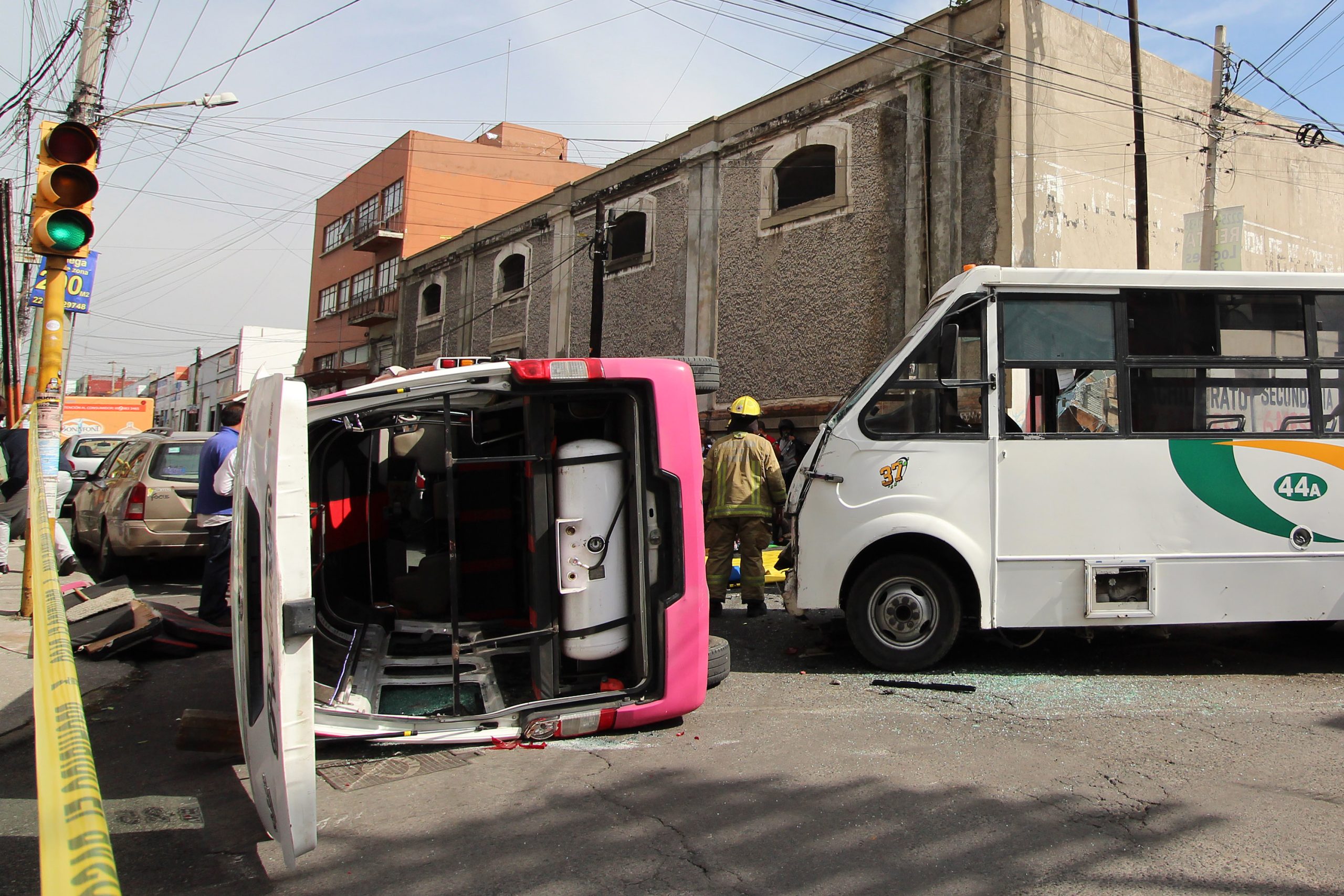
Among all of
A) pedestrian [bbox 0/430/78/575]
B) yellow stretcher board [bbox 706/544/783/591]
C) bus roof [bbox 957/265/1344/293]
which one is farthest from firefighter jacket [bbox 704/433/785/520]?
pedestrian [bbox 0/430/78/575]

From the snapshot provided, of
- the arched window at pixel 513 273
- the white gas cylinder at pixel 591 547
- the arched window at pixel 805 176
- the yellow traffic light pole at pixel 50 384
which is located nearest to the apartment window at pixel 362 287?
the arched window at pixel 513 273

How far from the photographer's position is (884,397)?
19.1ft

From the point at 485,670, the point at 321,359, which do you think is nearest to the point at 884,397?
the point at 485,670

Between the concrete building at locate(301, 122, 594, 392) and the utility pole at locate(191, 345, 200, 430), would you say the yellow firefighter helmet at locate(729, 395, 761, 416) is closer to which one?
the concrete building at locate(301, 122, 594, 392)

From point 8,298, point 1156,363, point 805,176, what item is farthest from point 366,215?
point 1156,363

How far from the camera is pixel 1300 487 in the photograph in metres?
5.80

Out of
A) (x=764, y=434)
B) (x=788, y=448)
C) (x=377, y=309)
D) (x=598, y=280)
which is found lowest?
(x=788, y=448)

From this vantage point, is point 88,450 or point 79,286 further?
point 88,450

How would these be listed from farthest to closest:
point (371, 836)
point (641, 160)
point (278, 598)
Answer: point (641, 160) → point (371, 836) → point (278, 598)

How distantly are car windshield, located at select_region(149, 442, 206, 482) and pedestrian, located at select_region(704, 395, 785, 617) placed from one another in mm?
5692

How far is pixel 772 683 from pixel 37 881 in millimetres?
3906

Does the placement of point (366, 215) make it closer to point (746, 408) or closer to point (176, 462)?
point (176, 462)

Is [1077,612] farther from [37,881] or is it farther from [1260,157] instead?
[1260,157]

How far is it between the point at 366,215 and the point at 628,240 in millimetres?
18901
